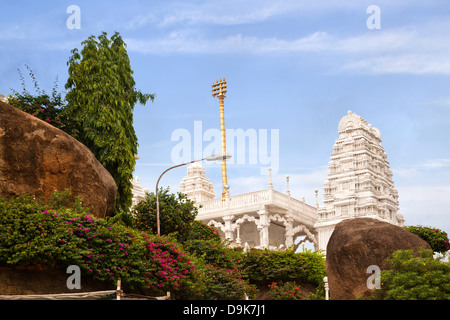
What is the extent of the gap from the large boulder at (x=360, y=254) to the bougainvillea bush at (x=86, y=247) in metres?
5.58

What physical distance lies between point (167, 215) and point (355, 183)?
23.6 m

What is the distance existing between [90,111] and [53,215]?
42.1 feet

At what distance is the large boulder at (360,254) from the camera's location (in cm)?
2388

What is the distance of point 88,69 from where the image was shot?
3544 centimetres

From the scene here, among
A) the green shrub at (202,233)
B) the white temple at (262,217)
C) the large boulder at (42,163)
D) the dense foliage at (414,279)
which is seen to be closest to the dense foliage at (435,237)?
the green shrub at (202,233)

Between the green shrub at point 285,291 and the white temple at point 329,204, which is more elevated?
the white temple at point 329,204

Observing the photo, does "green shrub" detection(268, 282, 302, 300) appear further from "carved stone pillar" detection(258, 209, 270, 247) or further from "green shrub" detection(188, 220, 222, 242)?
"carved stone pillar" detection(258, 209, 270, 247)

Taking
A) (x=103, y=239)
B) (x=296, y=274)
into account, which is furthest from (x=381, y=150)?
(x=103, y=239)

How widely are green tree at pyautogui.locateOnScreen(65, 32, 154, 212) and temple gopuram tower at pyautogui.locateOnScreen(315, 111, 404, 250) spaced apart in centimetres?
2281

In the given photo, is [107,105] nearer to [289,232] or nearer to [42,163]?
[42,163]

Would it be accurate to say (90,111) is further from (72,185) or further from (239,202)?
(239,202)

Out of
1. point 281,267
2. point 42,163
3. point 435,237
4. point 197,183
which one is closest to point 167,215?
point 281,267

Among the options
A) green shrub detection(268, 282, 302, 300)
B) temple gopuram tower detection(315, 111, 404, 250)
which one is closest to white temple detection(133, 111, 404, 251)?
temple gopuram tower detection(315, 111, 404, 250)

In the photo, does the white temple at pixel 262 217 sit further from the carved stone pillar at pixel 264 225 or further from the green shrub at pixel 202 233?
the green shrub at pixel 202 233
